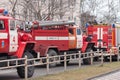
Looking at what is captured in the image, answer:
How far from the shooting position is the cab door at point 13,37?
1495 centimetres

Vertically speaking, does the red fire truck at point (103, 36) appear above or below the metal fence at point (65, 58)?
above

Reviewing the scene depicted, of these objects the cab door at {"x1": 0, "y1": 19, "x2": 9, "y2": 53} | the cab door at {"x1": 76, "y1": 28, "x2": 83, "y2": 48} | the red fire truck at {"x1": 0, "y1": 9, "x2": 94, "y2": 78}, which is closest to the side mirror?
the red fire truck at {"x1": 0, "y1": 9, "x2": 94, "y2": 78}

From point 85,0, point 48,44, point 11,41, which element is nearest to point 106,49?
point 48,44

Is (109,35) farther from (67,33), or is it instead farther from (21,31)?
(21,31)

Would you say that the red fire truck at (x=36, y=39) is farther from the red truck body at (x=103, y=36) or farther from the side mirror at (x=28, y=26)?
the red truck body at (x=103, y=36)

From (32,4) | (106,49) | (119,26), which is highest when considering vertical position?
(32,4)

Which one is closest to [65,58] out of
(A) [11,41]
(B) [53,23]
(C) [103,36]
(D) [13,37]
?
(D) [13,37]

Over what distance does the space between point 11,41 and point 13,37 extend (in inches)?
8.9

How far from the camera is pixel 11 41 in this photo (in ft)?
49.1

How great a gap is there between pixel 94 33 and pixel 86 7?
20859 millimetres

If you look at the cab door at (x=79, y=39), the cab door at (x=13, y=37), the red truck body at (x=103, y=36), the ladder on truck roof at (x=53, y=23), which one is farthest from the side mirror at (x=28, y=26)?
the red truck body at (x=103, y=36)

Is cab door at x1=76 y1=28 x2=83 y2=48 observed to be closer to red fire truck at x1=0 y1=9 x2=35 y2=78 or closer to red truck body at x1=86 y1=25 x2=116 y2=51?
red truck body at x1=86 y1=25 x2=116 y2=51

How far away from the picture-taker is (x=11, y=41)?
49.1ft

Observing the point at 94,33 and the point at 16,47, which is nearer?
the point at 16,47
